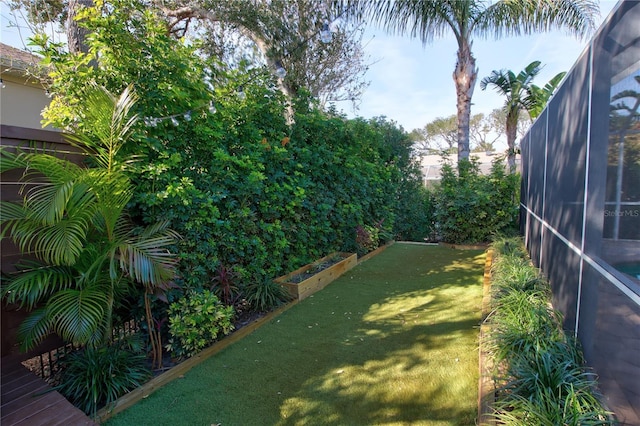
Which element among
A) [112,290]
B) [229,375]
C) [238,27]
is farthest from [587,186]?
[238,27]

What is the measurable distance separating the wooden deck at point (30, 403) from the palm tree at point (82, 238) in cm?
25

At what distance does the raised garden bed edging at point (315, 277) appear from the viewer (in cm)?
487

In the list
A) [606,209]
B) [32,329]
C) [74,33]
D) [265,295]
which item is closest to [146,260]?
[32,329]

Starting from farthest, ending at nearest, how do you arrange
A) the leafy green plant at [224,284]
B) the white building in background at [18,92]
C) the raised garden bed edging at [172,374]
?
the white building in background at [18,92], the leafy green plant at [224,284], the raised garden bed edging at [172,374]

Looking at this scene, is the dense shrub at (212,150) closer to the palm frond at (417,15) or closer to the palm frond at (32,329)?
the palm frond at (32,329)

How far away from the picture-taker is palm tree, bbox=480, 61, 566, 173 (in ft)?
41.0

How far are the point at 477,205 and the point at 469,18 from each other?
16.1ft

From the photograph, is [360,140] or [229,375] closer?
[229,375]

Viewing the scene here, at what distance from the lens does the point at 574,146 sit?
2.87 metres

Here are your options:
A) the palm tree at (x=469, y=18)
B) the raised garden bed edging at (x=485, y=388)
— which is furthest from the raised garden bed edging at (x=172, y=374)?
the palm tree at (x=469, y=18)

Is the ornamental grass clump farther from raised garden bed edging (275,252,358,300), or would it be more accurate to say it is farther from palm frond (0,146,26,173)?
palm frond (0,146,26,173)

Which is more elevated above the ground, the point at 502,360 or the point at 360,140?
the point at 360,140

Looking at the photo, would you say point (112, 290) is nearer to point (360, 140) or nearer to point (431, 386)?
point (431, 386)

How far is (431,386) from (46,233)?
3151mm
